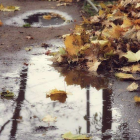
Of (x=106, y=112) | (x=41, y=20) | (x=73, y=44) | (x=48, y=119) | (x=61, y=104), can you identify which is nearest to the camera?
(x=48, y=119)

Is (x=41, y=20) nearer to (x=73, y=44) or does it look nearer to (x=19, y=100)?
(x=73, y=44)

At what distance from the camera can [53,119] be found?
3.53m

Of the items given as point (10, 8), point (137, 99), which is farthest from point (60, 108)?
point (10, 8)

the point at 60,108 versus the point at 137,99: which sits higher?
the point at 137,99

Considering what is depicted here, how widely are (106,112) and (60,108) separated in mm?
463

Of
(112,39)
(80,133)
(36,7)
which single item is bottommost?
(80,133)

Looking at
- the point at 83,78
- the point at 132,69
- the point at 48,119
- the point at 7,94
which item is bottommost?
the point at 48,119

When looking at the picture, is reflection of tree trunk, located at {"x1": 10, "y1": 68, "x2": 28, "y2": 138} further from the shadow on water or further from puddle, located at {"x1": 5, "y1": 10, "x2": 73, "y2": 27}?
the shadow on water

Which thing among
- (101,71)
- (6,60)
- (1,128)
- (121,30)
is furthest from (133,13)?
(1,128)

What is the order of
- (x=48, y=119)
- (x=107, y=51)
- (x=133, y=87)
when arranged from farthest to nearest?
(x=107, y=51) → (x=133, y=87) → (x=48, y=119)

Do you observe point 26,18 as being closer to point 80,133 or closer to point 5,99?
point 5,99

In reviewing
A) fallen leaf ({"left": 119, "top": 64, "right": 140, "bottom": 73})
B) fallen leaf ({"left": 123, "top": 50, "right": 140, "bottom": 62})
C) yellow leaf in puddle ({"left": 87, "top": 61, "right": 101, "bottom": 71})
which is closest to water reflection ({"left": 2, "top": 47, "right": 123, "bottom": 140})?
yellow leaf in puddle ({"left": 87, "top": 61, "right": 101, "bottom": 71})

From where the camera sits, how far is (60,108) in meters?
3.80

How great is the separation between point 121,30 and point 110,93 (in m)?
1.50
